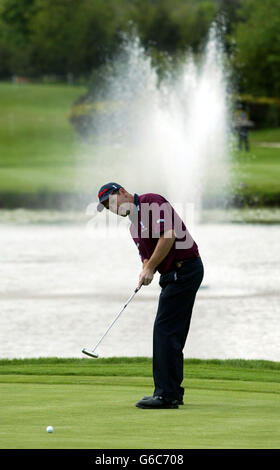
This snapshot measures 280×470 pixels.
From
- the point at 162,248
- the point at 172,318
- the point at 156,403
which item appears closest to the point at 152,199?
the point at 162,248

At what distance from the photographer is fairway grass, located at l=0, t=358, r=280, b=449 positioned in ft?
21.0

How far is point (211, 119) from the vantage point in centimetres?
4556

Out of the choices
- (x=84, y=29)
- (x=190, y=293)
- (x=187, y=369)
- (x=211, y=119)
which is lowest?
(x=187, y=369)

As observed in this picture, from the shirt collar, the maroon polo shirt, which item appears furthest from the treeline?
the shirt collar

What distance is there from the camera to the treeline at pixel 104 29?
272ft

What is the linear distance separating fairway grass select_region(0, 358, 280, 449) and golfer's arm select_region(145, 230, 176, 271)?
38.9 inches

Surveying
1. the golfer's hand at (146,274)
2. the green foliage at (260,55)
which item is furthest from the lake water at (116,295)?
the green foliage at (260,55)

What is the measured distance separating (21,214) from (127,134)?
20747mm

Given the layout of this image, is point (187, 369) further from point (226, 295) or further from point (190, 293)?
point (226, 295)

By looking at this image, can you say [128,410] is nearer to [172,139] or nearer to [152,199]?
[152,199]

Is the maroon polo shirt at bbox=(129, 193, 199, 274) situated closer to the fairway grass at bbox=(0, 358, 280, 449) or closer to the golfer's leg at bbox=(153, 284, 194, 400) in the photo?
the golfer's leg at bbox=(153, 284, 194, 400)

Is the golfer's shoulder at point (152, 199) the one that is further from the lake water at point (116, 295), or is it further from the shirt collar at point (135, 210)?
the lake water at point (116, 295)

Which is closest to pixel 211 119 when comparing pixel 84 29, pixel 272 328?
pixel 272 328

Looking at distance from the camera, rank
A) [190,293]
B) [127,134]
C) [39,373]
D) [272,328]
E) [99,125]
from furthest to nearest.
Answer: [99,125]
[127,134]
[272,328]
[39,373]
[190,293]
